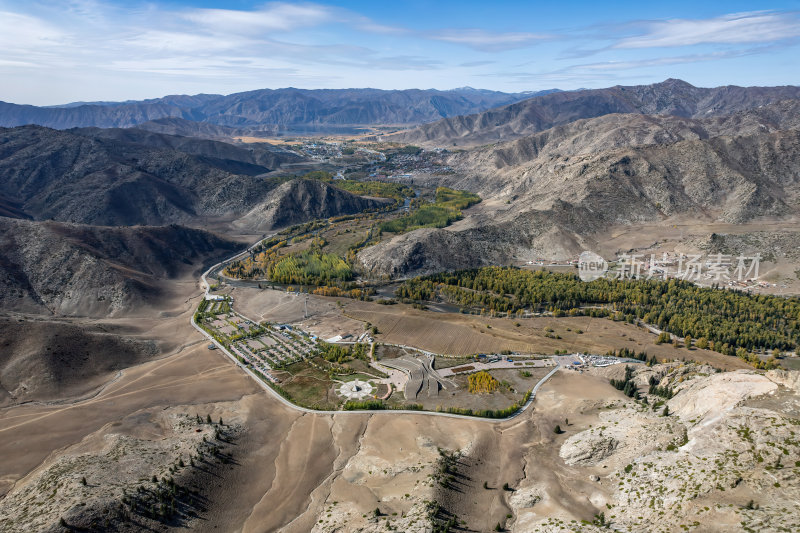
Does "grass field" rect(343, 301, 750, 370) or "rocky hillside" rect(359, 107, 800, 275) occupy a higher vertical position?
"rocky hillside" rect(359, 107, 800, 275)

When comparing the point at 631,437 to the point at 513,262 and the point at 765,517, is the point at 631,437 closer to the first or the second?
the point at 765,517

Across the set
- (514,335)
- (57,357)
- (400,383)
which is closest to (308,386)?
(400,383)

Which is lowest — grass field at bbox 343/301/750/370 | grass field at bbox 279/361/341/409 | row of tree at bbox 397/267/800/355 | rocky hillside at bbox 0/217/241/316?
grass field at bbox 279/361/341/409

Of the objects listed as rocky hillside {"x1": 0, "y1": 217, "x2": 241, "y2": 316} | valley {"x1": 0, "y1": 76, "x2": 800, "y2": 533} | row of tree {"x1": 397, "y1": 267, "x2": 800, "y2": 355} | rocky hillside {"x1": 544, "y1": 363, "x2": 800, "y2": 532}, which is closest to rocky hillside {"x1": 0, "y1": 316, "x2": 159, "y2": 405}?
valley {"x1": 0, "y1": 76, "x2": 800, "y2": 533}

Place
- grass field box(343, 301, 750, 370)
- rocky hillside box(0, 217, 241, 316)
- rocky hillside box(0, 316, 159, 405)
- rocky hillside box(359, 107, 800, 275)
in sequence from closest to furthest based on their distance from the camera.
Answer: rocky hillside box(0, 316, 159, 405) < grass field box(343, 301, 750, 370) < rocky hillside box(0, 217, 241, 316) < rocky hillside box(359, 107, 800, 275)

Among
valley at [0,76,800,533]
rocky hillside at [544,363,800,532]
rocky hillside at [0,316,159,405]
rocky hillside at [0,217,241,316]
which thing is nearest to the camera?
rocky hillside at [544,363,800,532]

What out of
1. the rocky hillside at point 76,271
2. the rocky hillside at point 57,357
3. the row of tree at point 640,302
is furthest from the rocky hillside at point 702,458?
the rocky hillside at point 76,271

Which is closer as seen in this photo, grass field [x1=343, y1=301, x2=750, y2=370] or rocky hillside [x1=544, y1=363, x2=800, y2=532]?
rocky hillside [x1=544, y1=363, x2=800, y2=532]

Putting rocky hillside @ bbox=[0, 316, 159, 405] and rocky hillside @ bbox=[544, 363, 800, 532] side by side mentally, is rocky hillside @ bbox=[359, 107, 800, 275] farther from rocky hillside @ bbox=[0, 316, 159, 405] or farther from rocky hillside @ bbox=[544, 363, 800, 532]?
rocky hillside @ bbox=[544, 363, 800, 532]

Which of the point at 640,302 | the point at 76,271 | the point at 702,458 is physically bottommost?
the point at 640,302

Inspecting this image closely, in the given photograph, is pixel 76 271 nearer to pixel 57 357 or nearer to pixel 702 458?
pixel 57 357

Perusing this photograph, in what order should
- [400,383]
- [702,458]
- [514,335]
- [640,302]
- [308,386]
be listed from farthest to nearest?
[640,302] → [514,335] → [400,383] → [308,386] → [702,458]
